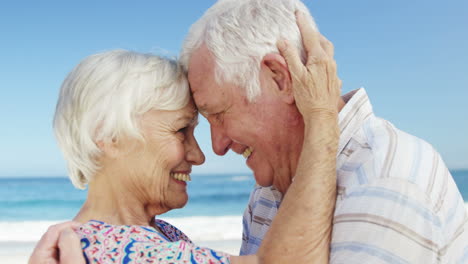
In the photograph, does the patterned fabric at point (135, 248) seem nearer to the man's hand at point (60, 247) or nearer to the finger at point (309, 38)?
the man's hand at point (60, 247)

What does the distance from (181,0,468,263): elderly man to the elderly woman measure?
0.10 m

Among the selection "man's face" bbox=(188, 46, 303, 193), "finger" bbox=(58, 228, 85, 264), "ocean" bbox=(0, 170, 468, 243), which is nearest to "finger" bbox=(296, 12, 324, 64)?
"man's face" bbox=(188, 46, 303, 193)

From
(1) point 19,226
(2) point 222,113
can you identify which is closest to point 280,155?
(2) point 222,113

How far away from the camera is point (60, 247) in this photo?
184 cm

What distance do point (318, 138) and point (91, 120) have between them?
979 mm

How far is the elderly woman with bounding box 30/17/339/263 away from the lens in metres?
1.82

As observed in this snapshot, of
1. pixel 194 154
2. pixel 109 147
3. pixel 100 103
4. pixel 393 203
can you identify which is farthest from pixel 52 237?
pixel 393 203

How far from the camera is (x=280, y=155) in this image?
95.1 inches

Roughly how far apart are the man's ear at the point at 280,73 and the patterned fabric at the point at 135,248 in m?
0.76

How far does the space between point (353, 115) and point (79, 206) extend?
2456cm

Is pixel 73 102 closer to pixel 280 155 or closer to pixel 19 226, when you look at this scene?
pixel 280 155

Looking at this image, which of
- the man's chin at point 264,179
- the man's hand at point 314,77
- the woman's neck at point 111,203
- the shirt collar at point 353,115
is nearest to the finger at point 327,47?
the man's hand at point 314,77

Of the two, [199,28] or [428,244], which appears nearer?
Result: [428,244]

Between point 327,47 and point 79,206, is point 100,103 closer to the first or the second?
point 327,47
